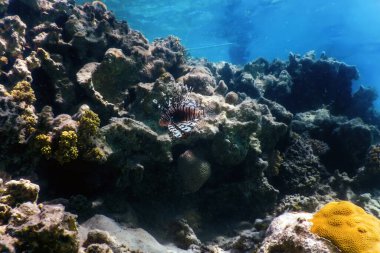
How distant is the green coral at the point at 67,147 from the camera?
3.98 metres

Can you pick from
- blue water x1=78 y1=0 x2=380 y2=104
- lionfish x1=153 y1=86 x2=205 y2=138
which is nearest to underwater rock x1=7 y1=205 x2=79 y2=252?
lionfish x1=153 y1=86 x2=205 y2=138

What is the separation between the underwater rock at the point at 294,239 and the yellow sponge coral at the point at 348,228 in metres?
0.08

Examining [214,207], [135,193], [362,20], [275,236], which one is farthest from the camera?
[362,20]

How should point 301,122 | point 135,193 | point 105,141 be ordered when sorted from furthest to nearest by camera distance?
1. point 301,122
2. point 135,193
3. point 105,141

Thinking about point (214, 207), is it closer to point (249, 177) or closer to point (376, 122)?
point (249, 177)

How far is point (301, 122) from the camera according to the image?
8.27 meters

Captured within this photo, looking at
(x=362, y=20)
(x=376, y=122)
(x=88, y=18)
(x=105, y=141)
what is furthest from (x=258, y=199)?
(x=362, y=20)

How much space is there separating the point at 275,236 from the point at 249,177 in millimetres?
2579

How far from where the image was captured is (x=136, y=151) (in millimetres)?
5027

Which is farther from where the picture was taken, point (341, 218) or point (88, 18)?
point (88, 18)

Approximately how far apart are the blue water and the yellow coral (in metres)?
24.0

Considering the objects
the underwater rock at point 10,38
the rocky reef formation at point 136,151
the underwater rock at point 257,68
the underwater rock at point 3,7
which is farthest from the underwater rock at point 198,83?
the underwater rock at point 257,68

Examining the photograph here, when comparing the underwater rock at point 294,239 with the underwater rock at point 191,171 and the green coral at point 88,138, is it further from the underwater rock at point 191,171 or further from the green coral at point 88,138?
the green coral at point 88,138

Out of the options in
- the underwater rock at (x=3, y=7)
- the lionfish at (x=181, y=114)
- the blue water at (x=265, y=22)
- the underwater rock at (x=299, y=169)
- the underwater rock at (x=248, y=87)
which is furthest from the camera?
the blue water at (x=265, y=22)
